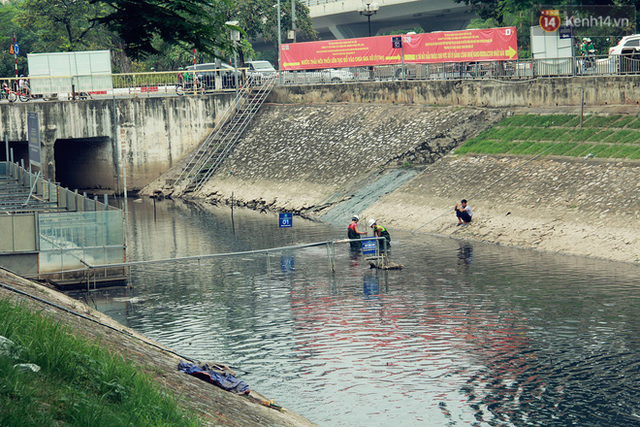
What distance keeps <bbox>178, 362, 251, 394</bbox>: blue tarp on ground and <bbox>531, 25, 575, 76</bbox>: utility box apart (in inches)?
1338

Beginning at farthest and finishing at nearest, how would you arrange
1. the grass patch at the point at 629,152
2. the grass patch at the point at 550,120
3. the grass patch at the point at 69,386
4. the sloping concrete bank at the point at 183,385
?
the grass patch at the point at 550,120 → the grass patch at the point at 629,152 → the sloping concrete bank at the point at 183,385 → the grass patch at the point at 69,386

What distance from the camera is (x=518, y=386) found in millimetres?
18203

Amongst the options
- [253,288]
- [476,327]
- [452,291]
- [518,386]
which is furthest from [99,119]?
[518,386]

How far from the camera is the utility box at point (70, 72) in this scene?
60.7m

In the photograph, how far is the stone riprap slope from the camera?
48781 millimetres

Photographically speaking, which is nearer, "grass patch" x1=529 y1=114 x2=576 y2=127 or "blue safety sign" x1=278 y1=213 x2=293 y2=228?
"blue safety sign" x1=278 y1=213 x2=293 y2=228

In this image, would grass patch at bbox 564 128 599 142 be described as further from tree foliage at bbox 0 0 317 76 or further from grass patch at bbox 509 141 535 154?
tree foliage at bbox 0 0 317 76

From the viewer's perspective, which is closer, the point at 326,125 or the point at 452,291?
the point at 452,291

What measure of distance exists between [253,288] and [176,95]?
36.0 meters

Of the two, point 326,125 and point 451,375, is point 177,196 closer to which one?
point 326,125

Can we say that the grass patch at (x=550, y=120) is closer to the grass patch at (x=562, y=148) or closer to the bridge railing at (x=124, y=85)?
the grass patch at (x=562, y=148)

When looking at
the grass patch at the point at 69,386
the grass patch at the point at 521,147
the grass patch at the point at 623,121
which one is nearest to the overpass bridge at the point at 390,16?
the grass patch at the point at 521,147

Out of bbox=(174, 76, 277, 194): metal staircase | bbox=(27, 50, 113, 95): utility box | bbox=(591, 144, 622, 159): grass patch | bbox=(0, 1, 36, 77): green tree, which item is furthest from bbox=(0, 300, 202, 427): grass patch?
bbox=(0, 1, 36, 77): green tree

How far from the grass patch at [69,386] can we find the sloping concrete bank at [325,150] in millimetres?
33574
